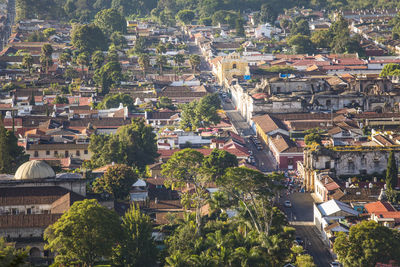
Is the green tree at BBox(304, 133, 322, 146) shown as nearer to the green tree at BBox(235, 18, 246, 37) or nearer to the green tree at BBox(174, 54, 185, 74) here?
the green tree at BBox(174, 54, 185, 74)

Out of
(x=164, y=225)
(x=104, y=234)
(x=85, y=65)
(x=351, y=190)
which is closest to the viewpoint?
(x=104, y=234)

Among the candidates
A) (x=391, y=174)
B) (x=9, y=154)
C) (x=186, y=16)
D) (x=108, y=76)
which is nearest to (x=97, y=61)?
(x=108, y=76)

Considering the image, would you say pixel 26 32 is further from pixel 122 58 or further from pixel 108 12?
pixel 122 58

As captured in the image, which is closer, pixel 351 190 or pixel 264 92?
pixel 351 190

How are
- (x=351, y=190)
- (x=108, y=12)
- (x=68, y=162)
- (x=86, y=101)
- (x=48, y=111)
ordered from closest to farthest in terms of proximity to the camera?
1. (x=351, y=190)
2. (x=68, y=162)
3. (x=48, y=111)
4. (x=86, y=101)
5. (x=108, y=12)

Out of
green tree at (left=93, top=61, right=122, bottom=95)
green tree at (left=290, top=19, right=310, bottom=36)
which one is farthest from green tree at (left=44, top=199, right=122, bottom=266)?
green tree at (left=290, top=19, right=310, bottom=36)

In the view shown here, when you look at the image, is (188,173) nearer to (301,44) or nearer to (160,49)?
(160,49)

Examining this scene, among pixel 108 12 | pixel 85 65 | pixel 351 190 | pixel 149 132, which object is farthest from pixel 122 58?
pixel 351 190
